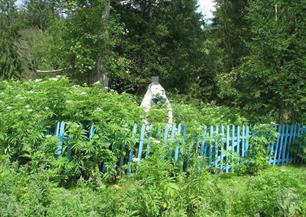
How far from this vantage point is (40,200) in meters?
4.32

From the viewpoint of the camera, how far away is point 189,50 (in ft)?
66.8

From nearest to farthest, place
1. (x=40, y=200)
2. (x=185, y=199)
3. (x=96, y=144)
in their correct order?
(x=40, y=200) < (x=185, y=199) < (x=96, y=144)

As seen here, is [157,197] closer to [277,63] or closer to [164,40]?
[277,63]

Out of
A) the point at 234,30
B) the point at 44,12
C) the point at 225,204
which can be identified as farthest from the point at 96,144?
the point at 44,12

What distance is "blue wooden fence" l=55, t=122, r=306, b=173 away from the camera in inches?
266

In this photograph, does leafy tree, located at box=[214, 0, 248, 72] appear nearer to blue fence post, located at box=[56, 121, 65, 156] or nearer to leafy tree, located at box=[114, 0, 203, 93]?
leafy tree, located at box=[114, 0, 203, 93]

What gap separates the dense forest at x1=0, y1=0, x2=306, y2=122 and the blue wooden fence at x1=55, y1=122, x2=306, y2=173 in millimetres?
915

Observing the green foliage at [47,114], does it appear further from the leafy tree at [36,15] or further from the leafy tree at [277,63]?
the leafy tree at [36,15]

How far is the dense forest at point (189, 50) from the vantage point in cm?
912

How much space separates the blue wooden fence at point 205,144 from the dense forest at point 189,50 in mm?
915

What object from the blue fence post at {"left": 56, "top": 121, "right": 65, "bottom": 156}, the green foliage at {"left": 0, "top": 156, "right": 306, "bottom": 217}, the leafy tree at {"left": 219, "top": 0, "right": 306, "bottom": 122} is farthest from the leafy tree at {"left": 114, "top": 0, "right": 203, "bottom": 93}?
the green foliage at {"left": 0, "top": 156, "right": 306, "bottom": 217}

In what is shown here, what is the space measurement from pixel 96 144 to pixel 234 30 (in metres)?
14.9

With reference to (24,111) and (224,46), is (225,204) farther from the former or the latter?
(224,46)

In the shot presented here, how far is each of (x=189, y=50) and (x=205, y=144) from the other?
1329cm
